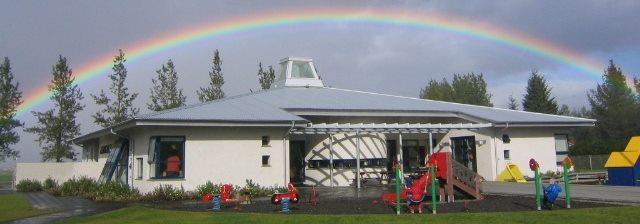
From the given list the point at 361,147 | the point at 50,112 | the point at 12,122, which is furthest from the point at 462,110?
the point at 12,122

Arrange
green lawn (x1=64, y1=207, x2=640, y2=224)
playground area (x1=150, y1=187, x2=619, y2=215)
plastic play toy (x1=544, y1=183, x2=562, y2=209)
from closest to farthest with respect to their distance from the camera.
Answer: green lawn (x1=64, y1=207, x2=640, y2=224)
plastic play toy (x1=544, y1=183, x2=562, y2=209)
playground area (x1=150, y1=187, x2=619, y2=215)

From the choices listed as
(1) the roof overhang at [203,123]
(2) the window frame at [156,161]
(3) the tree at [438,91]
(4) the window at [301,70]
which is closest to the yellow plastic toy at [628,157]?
(1) the roof overhang at [203,123]

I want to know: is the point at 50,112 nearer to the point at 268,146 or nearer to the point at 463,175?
the point at 268,146

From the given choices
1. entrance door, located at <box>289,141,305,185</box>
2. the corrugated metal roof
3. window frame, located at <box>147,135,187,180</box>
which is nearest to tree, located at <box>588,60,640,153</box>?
the corrugated metal roof

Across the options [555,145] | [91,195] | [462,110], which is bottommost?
[91,195]

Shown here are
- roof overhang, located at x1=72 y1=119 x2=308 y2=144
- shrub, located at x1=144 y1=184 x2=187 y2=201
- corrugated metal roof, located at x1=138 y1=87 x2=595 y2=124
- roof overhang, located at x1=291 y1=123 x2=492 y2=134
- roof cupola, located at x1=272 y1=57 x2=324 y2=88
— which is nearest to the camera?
shrub, located at x1=144 y1=184 x2=187 y2=201

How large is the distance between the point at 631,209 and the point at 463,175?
4.77m

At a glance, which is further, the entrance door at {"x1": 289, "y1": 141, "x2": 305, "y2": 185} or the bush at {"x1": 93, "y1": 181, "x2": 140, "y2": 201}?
the entrance door at {"x1": 289, "y1": 141, "x2": 305, "y2": 185}

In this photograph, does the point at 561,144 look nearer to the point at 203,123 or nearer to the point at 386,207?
the point at 386,207

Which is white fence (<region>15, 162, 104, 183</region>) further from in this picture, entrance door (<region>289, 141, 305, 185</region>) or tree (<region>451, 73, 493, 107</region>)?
tree (<region>451, 73, 493, 107</region>)

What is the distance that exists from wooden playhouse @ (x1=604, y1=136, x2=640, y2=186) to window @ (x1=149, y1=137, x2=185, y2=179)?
17.0m

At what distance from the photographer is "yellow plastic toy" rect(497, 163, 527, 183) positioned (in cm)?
2503

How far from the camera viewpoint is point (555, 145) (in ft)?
92.1

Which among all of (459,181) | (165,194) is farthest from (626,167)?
(165,194)
